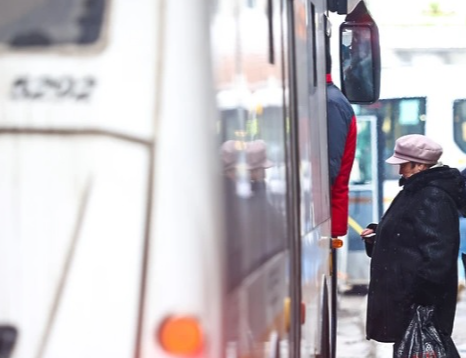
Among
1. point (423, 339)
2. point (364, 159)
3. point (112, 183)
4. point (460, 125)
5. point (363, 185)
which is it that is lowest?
point (423, 339)

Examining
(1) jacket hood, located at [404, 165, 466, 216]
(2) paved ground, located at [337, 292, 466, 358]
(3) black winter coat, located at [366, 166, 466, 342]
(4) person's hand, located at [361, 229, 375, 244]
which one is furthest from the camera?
(2) paved ground, located at [337, 292, 466, 358]

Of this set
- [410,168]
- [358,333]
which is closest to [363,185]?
[358,333]

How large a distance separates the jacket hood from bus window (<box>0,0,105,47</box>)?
160 inches

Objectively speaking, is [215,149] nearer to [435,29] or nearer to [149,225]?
[149,225]

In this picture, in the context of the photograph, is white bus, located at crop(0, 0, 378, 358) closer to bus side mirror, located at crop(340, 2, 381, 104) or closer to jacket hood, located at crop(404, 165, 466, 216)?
bus side mirror, located at crop(340, 2, 381, 104)

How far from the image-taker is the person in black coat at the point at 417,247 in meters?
6.03

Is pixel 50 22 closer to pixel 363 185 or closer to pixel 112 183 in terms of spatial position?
pixel 112 183

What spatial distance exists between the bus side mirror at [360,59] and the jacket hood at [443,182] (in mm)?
494

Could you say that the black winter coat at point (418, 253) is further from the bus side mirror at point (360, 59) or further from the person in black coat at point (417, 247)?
the bus side mirror at point (360, 59)

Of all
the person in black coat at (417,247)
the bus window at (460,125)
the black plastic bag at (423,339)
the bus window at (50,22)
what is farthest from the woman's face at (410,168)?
the bus window at (460,125)

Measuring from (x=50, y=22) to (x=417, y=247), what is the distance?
406 cm

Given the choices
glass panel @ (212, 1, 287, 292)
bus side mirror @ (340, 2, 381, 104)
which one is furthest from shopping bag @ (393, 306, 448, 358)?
glass panel @ (212, 1, 287, 292)

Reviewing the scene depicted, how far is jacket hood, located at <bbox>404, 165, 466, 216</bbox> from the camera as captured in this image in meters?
6.14

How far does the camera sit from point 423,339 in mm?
6090
